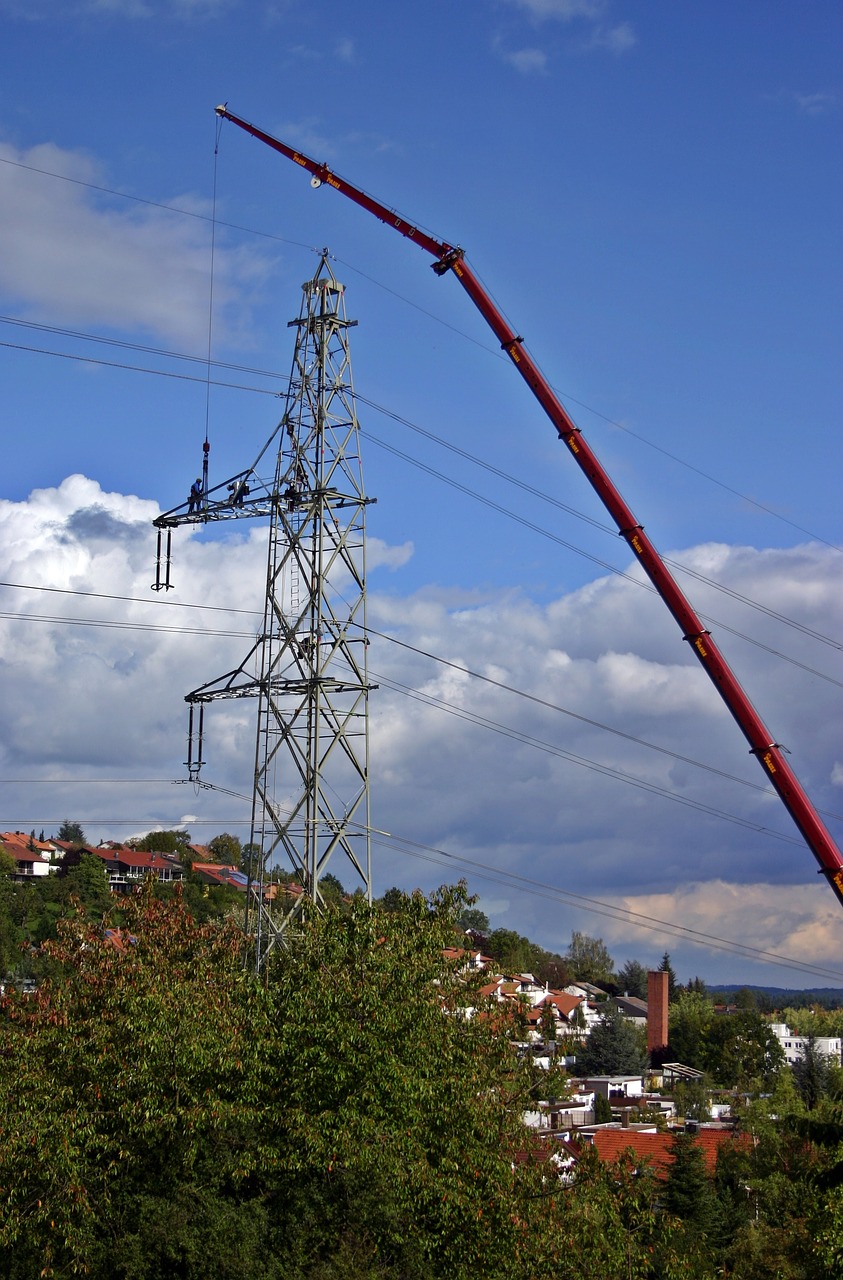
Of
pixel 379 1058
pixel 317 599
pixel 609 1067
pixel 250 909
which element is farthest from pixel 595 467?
pixel 609 1067

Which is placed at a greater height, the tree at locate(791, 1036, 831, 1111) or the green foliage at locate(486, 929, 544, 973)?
the green foliage at locate(486, 929, 544, 973)

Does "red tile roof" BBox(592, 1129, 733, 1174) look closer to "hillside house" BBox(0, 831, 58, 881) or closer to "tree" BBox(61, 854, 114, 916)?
"tree" BBox(61, 854, 114, 916)

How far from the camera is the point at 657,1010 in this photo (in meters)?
138

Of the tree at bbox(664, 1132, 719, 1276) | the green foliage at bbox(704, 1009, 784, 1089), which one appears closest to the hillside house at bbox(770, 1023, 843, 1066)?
the green foliage at bbox(704, 1009, 784, 1089)

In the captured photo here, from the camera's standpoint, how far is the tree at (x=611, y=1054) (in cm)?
11662

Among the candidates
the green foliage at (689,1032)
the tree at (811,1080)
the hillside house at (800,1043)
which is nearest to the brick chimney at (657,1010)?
the green foliage at (689,1032)

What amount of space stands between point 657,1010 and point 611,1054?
2275 centimetres

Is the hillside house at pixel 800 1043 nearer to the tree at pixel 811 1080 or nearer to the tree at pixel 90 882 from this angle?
the tree at pixel 811 1080

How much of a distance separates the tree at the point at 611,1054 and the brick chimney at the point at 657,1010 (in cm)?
1414

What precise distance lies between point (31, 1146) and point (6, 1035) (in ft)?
18.2

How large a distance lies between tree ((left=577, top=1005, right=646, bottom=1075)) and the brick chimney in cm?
1414

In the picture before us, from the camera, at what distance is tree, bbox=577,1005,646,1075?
4592 inches

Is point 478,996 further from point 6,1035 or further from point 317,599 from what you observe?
point 317,599

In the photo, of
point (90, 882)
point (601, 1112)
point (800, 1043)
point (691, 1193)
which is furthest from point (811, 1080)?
point (800, 1043)
